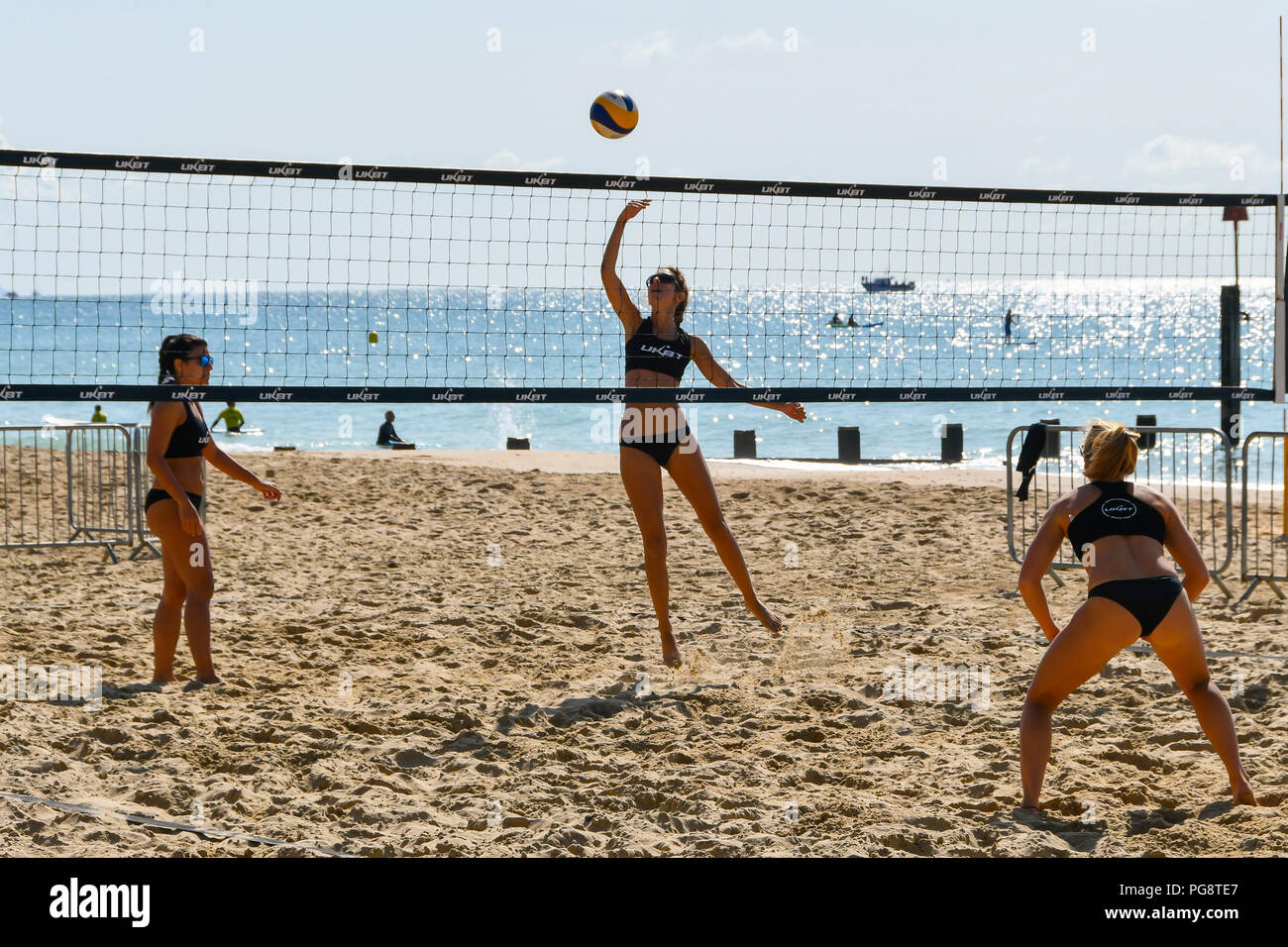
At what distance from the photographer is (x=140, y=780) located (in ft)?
13.9

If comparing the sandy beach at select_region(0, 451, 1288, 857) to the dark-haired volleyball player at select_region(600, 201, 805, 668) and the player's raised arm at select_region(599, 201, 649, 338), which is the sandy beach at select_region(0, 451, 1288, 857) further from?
the player's raised arm at select_region(599, 201, 649, 338)

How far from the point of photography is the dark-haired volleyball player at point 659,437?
5555mm

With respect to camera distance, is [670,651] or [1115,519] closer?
[1115,519]

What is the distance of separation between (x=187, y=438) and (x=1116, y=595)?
3.62 meters

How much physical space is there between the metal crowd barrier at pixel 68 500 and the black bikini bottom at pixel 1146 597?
22.1ft

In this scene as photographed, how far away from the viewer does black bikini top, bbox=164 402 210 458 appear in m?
5.24

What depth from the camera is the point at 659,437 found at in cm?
558

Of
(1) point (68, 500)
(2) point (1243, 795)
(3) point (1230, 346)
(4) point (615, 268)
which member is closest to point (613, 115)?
(4) point (615, 268)

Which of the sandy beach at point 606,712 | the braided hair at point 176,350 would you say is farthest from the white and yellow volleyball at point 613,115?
the sandy beach at point 606,712

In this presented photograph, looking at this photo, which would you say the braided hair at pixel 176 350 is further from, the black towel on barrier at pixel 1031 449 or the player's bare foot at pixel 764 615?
the black towel on barrier at pixel 1031 449

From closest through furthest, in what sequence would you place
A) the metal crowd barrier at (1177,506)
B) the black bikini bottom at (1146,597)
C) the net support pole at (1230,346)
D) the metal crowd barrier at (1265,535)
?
the black bikini bottom at (1146,597)
the metal crowd barrier at (1265,535)
the metal crowd barrier at (1177,506)
the net support pole at (1230,346)

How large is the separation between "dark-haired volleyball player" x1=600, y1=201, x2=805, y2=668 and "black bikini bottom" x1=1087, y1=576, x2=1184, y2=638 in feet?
6.65

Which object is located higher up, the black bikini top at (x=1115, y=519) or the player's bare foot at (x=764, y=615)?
the black bikini top at (x=1115, y=519)

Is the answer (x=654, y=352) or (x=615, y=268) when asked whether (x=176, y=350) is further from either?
(x=654, y=352)
